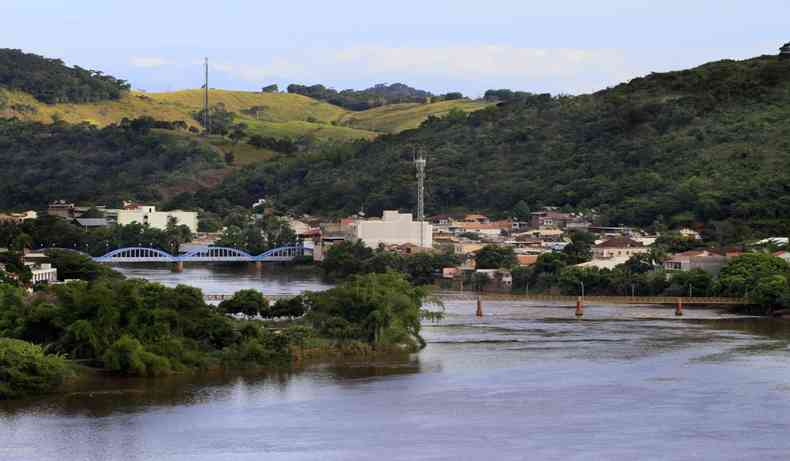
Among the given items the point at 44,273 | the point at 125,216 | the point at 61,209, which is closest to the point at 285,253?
the point at 125,216

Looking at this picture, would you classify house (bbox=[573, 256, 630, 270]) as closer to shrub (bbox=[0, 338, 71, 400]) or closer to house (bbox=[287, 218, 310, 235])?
house (bbox=[287, 218, 310, 235])

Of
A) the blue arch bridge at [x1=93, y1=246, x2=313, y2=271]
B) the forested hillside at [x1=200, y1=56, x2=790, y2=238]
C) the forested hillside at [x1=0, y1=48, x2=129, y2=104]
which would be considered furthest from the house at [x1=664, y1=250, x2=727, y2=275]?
the forested hillside at [x1=0, y1=48, x2=129, y2=104]

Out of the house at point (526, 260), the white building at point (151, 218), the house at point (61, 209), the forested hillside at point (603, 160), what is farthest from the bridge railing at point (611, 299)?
the house at point (61, 209)

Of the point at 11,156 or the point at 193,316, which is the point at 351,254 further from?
the point at 11,156

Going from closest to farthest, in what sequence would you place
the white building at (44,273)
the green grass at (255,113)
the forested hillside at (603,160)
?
the white building at (44,273) < the forested hillside at (603,160) < the green grass at (255,113)

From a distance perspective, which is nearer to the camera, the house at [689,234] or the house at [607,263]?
the house at [607,263]

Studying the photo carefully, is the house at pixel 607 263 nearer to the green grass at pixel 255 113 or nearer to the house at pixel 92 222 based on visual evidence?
the house at pixel 92 222

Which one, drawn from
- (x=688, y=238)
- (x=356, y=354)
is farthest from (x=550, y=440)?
(x=688, y=238)

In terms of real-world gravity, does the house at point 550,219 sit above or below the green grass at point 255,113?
below
